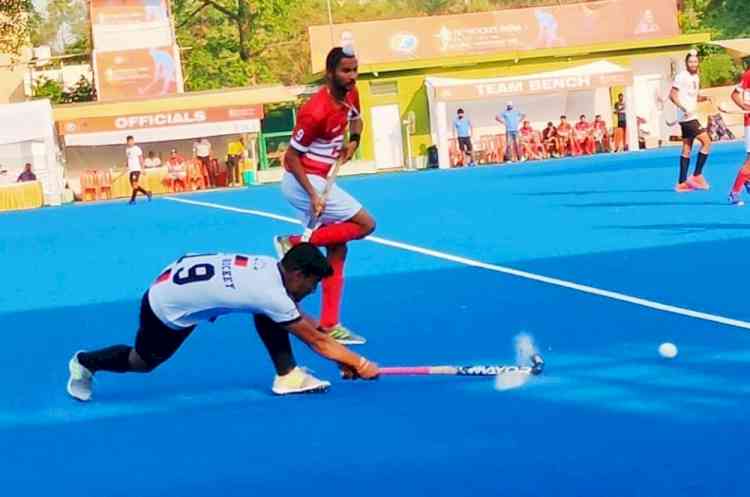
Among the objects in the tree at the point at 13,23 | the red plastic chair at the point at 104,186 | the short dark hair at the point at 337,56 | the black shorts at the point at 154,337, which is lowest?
the red plastic chair at the point at 104,186

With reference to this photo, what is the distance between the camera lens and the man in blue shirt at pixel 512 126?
147 ft

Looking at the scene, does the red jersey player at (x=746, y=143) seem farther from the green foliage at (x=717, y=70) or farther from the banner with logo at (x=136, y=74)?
the green foliage at (x=717, y=70)

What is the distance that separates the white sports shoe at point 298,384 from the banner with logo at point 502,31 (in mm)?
43140

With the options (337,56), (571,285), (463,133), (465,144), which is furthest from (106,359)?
(465,144)

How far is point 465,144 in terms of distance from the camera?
148 feet

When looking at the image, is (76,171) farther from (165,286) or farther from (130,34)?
(165,286)

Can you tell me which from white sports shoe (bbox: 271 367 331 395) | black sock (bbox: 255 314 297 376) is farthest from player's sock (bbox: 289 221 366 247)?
white sports shoe (bbox: 271 367 331 395)

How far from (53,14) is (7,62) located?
84.7 feet

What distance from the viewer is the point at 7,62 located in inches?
2707

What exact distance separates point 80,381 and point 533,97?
139ft

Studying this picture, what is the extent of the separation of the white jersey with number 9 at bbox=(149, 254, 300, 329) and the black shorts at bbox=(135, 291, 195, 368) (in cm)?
7

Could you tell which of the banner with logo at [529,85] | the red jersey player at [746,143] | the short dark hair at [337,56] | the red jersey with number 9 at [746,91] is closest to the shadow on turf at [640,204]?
the red jersey player at [746,143]

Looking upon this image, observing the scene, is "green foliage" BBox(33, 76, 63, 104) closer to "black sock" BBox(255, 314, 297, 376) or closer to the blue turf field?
the blue turf field

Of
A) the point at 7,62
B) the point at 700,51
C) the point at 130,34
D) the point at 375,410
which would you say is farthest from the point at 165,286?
the point at 7,62
